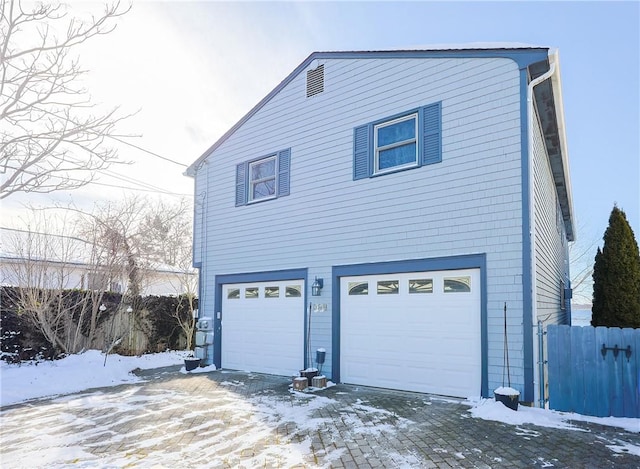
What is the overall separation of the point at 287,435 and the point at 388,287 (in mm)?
3714

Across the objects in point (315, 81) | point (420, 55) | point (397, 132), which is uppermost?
point (315, 81)

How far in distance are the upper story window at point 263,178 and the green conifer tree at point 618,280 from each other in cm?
826

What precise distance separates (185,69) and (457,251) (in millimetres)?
5773

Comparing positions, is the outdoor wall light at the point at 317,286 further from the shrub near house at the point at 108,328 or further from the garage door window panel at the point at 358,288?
the shrub near house at the point at 108,328

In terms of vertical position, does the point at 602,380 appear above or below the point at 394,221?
below

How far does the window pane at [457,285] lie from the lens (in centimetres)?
738

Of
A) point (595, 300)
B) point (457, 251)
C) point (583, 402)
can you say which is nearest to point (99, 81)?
point (457, 251)

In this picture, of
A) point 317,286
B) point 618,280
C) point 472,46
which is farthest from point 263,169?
point 618,280

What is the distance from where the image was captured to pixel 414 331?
25.8ft

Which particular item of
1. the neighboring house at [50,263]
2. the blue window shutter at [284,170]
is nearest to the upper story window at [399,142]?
the blue window shutter at [284,170]

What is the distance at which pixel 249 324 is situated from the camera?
10812 millimetres

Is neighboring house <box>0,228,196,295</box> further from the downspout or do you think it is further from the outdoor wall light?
the downspout

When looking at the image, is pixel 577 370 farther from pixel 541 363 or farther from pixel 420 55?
pixel 420 55

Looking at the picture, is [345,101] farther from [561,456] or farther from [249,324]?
[561,456]
